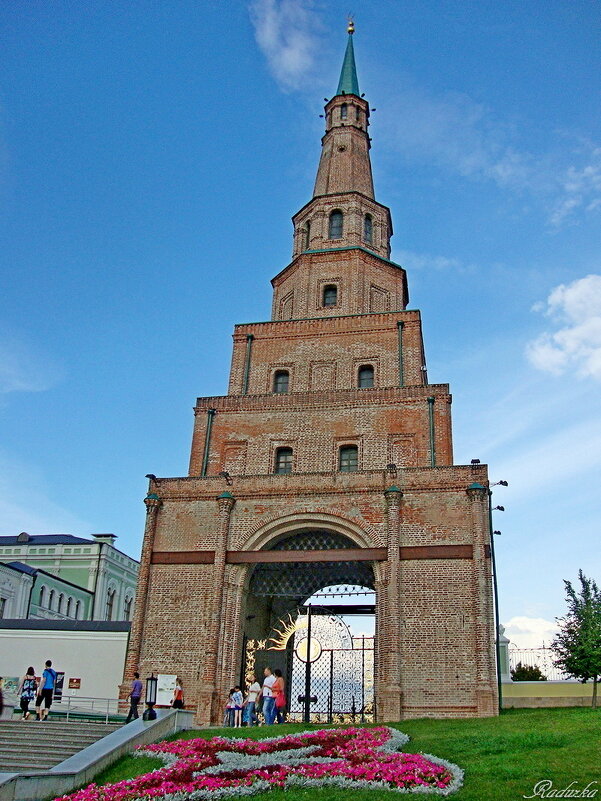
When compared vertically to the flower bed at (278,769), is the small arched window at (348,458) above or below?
above

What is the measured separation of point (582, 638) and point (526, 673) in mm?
6968

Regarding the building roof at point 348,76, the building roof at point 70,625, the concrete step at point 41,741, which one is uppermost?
the building roof at point 348,76

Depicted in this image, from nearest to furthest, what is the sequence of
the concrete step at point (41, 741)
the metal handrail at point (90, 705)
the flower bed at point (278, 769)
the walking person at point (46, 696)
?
the flower bed at point (278, 769), the concrete step at point (41, 741), the walking person at point (46, 696), the metal handrail at point (90, 705)

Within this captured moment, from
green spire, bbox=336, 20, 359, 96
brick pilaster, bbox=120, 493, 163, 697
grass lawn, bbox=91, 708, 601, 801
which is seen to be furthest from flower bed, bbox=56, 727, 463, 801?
green spire, bbox=336, 20, 359, 96

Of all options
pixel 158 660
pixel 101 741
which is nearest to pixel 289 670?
pixel 158 660

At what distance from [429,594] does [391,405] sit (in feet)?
22.9

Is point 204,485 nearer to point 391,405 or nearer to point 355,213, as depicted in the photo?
point 391,405

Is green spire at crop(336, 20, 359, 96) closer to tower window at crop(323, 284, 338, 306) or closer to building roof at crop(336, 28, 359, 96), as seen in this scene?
building roof at crop(336, 28, 359, 96)

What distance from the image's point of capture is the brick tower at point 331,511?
20.8 metres

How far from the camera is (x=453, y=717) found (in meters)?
19.6

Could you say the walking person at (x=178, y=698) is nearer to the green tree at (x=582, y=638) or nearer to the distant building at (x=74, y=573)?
the green tree at (x=582, y=638)

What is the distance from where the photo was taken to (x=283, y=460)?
26.2 m

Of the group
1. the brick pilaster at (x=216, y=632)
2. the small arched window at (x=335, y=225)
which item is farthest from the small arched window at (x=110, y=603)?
the small arched window at (x=335, y=225)

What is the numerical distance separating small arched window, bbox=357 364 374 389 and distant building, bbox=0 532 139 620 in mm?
25322
